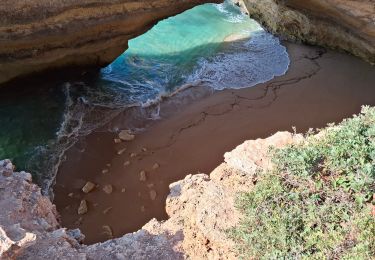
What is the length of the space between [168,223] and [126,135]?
3.54m

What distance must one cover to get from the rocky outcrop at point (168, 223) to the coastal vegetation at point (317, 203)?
36cm

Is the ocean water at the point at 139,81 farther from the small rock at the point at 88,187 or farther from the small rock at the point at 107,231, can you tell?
the small rock at the point at 107,231

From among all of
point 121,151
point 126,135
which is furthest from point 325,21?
point 121,151

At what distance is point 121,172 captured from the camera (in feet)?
25.1

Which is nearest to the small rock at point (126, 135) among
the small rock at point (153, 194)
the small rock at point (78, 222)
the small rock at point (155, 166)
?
the small rock at point (155, 166)

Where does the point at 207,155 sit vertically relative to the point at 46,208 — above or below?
below

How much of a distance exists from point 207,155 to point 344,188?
3706 mm

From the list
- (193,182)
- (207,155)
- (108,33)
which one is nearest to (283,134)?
(193,182)

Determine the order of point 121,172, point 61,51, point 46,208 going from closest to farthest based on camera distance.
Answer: point 46,208
point 121,172
point 61,51

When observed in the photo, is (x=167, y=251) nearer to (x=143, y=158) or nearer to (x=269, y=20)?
(x=143, y=158)

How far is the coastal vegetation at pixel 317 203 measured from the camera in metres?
4.05

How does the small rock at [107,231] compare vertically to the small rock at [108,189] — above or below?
below

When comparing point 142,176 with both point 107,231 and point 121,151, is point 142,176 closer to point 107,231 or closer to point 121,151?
point 121,151

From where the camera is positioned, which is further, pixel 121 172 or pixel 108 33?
pixel 108 33
